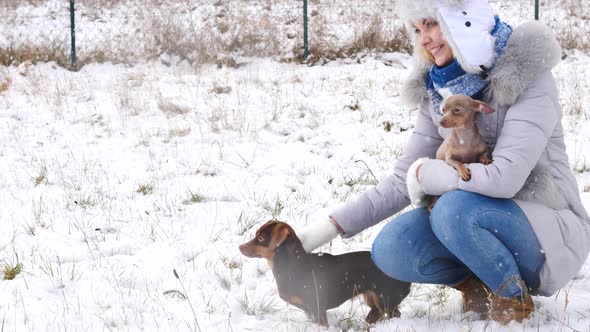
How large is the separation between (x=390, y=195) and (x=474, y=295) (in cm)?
63

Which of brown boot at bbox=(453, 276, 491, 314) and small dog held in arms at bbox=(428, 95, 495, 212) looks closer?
small dog held in arms at bbox=(428, 95, 495, 212)

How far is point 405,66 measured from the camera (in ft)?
35.7

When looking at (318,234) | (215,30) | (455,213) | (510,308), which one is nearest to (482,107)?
(455,213)

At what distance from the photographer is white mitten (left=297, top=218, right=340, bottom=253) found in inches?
123

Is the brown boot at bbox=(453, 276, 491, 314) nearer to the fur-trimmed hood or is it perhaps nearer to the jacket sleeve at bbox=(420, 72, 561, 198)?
the jacket sleeve at bbox=(420, 72, 561, 198)

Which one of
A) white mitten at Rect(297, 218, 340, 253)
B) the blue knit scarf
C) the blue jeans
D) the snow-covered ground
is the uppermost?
the blue knit scarf

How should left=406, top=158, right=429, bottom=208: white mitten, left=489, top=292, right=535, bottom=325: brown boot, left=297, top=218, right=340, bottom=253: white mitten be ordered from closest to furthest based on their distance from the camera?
left=489, top=292, right=535, bottom=325: brown boot → left=406, top=158, right=429, bottom=208: white mitten → left=297, top=218, right=340, bottom=253: white mitten

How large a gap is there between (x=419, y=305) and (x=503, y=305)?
1.71 ft

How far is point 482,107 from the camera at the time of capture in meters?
2.73

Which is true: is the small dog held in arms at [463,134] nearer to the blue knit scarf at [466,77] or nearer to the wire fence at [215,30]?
the blue knit scarf at [466,77]

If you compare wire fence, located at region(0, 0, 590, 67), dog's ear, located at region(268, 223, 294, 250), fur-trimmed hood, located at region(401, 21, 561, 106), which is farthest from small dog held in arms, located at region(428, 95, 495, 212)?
wire fence, located at region(0, 0, 590, 67)

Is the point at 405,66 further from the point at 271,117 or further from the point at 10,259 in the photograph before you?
the point at 10,259

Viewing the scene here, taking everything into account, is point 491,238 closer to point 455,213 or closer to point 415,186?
point 455,213

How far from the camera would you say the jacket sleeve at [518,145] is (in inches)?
104
